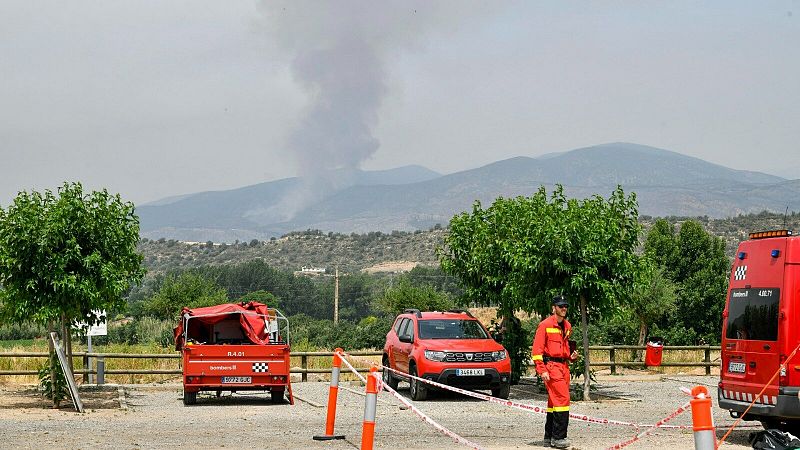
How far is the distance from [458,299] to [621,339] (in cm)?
1928

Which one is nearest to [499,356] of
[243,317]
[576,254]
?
[576,254]

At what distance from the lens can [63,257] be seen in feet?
68.7

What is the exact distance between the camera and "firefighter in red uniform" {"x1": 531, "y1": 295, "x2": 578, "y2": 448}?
14.0 m

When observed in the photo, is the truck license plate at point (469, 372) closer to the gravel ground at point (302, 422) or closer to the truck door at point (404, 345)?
the gravel ground at point (302, 422)

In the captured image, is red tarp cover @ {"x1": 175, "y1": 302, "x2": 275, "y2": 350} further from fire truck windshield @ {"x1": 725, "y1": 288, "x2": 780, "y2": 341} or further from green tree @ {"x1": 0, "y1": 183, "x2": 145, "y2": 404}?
fire truck windshield @ {"x1": 725, "y1": 288, "x2": 780, "y2": 341}

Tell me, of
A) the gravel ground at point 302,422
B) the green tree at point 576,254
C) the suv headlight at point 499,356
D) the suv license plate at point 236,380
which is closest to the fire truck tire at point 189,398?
the gravel ground at point 302,422

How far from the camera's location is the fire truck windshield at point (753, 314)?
48.2ft

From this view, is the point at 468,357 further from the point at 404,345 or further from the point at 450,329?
the point at 404,345

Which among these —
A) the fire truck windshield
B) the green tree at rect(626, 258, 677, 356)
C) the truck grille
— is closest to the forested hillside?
the green tree at rect(626, 258, 677, 356)

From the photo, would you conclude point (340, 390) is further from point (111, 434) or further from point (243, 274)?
point (243, 274)

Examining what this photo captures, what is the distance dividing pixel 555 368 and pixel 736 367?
3.01m

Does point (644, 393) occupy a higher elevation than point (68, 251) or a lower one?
lower

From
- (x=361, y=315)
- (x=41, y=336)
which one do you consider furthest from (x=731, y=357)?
(x=361, y=315)

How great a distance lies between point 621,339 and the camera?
152 feet
